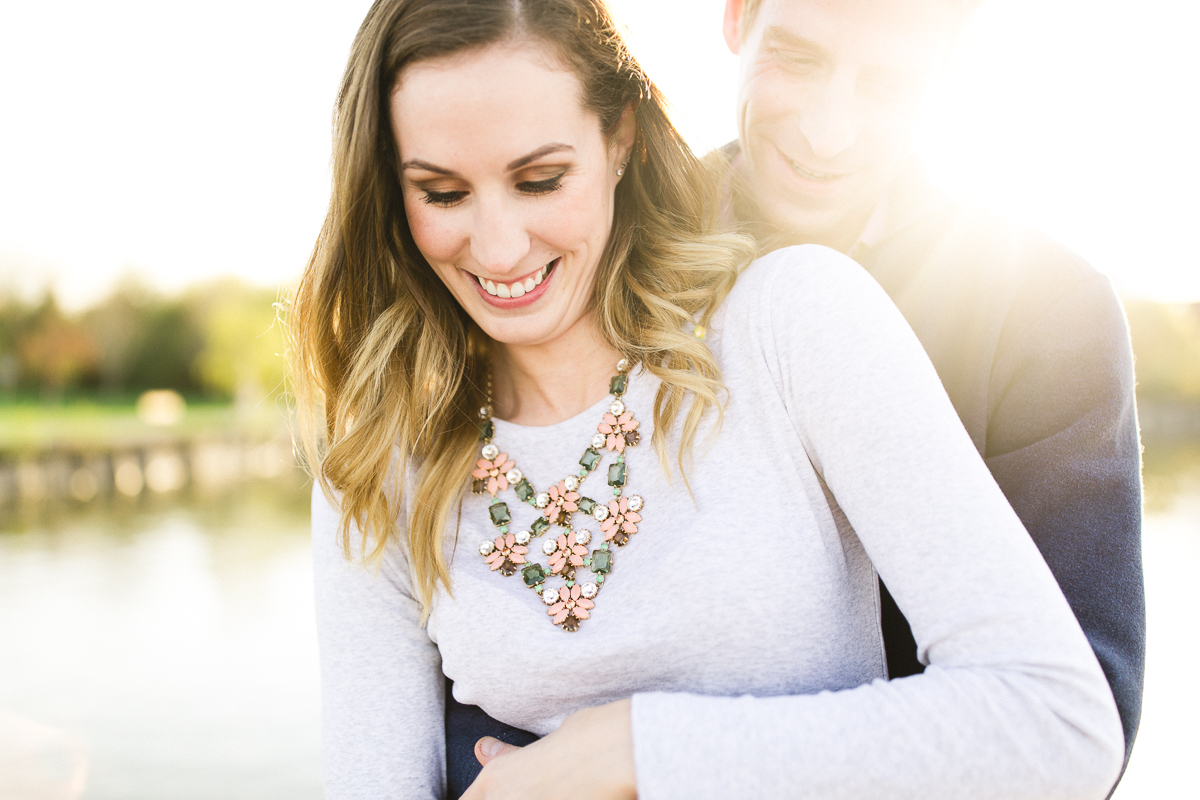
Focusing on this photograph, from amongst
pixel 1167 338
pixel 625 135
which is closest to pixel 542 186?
pixel 625 135

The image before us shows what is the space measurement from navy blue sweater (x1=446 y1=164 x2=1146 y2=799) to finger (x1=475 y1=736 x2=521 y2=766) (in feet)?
0.16

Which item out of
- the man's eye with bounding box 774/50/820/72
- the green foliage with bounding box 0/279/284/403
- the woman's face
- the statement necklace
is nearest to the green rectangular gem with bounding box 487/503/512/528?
the statement necklace

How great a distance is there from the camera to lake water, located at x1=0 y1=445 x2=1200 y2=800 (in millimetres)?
5574

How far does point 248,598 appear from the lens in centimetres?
909

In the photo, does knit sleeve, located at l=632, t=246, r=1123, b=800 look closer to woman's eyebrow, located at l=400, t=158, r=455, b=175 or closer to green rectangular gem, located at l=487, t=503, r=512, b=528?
green rectangular gem, located at l=487, t=503, r=512, b=528

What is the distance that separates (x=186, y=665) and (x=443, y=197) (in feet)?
24.0

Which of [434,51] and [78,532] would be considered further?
[78,532]

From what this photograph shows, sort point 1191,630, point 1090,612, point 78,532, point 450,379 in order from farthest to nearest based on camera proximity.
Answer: point 78,532, point 1191,630, point 450,379, point 1090,612

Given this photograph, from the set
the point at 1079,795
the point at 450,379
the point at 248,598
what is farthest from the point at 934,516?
the point at 248,598

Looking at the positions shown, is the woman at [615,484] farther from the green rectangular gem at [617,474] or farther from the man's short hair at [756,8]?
the man's short hair at [756,8]

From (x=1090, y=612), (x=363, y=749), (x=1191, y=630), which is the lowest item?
(x=1191, y=630)

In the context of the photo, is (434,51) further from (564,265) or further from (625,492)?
(625,492)

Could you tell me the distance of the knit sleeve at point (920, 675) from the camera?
0.93 meters

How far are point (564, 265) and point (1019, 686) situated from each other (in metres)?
0.90
